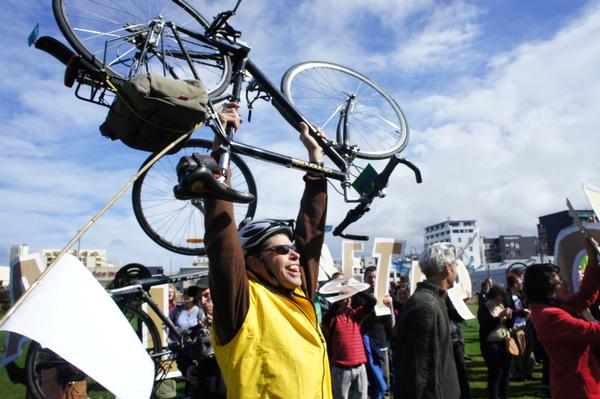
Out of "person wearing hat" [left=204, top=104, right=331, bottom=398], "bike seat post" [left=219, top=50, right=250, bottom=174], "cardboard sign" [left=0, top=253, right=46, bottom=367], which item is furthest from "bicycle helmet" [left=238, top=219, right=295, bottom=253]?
"cardboard sign" [left=0, top=253, right=46, bottom=367]

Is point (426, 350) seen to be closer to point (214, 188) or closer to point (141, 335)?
point (214, 188)

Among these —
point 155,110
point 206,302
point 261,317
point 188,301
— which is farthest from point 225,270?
point 188,301

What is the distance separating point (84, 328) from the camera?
1478mm

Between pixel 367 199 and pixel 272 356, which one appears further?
pixel 367 199

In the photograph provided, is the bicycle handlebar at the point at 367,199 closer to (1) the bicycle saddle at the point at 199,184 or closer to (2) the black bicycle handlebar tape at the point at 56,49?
(1) the bicycle saddle at the point at 199,184

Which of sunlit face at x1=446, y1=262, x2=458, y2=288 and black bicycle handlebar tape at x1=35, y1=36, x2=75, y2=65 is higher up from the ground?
black bicycle handlebar tape at x1=35, y1=36, x2=75, y2=65

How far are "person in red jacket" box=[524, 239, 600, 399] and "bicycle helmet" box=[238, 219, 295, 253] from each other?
7.84 feet

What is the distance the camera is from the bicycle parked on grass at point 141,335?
497 cm

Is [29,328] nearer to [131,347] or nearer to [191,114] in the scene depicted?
[131,347]

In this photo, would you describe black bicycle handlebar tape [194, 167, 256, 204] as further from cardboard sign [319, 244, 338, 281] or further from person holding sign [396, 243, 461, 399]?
cardboard sign [319, 244, 338, 281]

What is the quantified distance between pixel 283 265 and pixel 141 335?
4503 millimetres

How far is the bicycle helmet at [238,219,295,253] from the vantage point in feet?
7.80

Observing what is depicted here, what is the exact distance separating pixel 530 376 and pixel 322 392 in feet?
32.2

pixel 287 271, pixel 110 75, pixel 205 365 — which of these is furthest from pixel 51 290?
pixel 110 75
